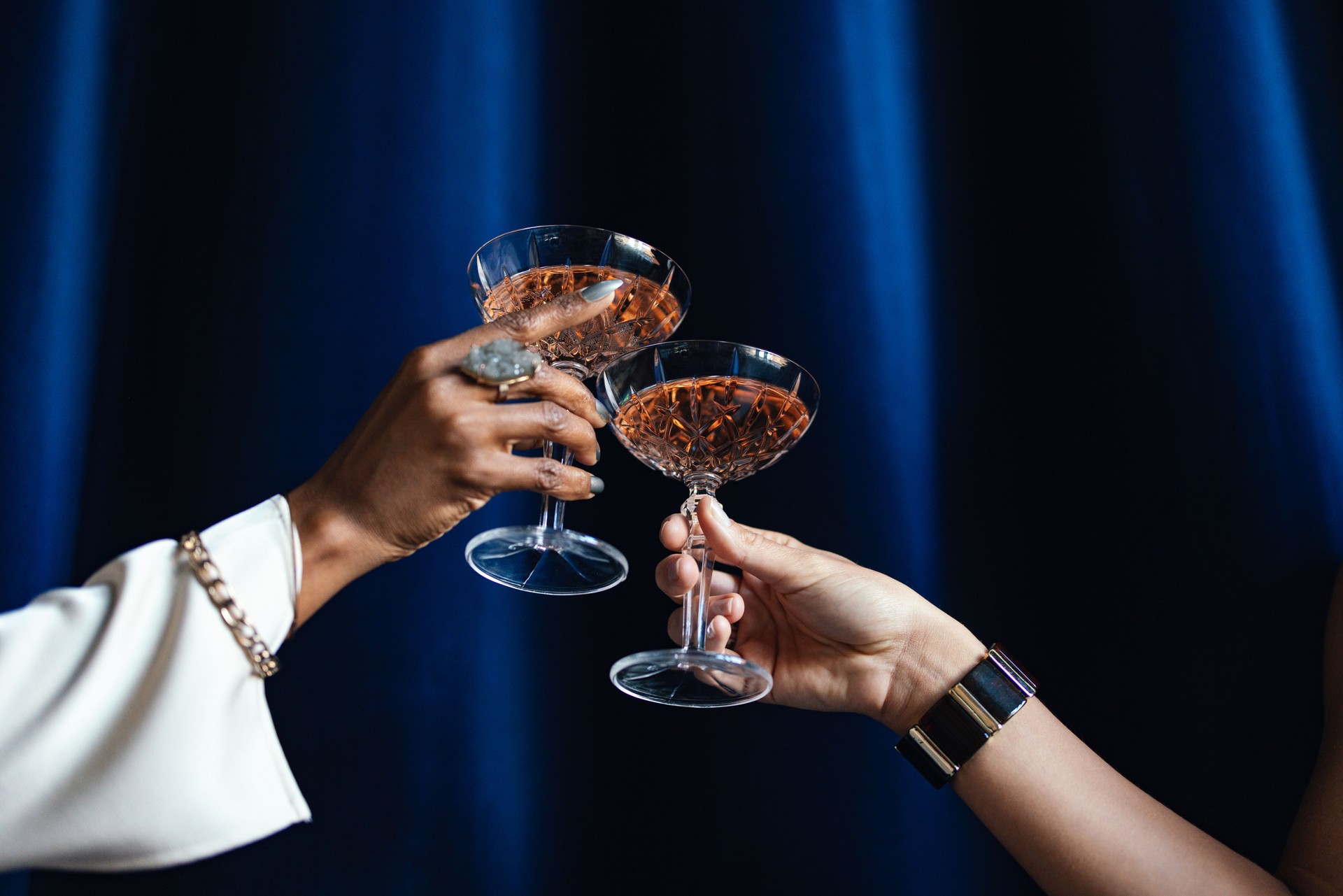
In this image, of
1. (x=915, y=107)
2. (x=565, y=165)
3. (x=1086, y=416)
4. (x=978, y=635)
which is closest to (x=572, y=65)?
(x=565, y=165)

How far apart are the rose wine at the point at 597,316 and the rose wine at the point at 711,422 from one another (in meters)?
0.08

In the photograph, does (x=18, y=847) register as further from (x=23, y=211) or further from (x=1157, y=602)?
(x=1157, y=602)

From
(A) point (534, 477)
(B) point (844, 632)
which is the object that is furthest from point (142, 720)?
(B) point (844, 632)

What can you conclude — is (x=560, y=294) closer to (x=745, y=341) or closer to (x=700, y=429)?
(x=700, y=429)

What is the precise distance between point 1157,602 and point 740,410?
0.73 metres

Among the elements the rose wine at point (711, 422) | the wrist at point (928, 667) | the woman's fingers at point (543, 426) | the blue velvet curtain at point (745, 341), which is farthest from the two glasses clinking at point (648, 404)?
the blue velvet curtain at point (745, 341)

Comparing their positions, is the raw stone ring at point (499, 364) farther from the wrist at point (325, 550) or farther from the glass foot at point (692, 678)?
the glass foot at point (692, 678)

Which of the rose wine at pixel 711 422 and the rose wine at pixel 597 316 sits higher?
the rose wine at pixel 597 316

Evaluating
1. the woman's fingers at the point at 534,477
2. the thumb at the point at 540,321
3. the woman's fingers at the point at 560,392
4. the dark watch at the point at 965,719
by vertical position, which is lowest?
the dark watch at the point at 965,719

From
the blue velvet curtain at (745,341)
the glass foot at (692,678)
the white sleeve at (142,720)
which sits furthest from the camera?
the blue velvet curtain at (745,341)

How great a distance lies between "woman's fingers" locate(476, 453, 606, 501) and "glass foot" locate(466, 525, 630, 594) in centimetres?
12

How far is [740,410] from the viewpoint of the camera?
1063 millimetres

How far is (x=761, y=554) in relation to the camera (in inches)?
43.9

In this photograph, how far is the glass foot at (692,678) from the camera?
1.00 meters
